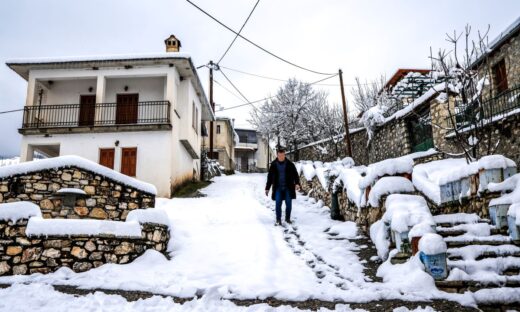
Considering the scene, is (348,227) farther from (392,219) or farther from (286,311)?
(286,311)

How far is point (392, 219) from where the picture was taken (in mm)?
5312

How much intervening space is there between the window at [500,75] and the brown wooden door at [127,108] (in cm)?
1417

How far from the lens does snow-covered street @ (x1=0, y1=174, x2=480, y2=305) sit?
4289 millimetres

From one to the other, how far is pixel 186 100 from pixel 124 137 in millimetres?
3319

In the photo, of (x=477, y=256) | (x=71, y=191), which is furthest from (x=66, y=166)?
(x=477, y=256)

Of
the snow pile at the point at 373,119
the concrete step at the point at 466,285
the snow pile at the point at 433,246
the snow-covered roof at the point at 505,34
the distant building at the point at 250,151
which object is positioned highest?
the distant building at the point at 250,151

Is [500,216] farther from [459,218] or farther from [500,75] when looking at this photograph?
[500,75]

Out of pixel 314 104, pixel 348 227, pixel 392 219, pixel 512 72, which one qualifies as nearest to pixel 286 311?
pixel 392 219

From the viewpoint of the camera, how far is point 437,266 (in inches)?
171

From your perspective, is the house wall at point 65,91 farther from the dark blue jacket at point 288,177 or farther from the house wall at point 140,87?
the dark blue jacket at point 288,177

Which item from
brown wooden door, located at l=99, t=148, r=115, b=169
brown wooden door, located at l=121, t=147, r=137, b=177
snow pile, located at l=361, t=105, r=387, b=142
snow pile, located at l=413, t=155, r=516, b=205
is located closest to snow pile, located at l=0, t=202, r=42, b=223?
snow pile, located at l=413, t=155, r=516, b=205

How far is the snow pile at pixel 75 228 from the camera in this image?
5434mm

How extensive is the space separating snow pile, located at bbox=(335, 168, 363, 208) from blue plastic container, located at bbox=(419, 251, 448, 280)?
306cm

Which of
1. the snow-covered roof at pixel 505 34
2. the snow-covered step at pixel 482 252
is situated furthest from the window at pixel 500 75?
the snow-covered step at pixel 482 252
